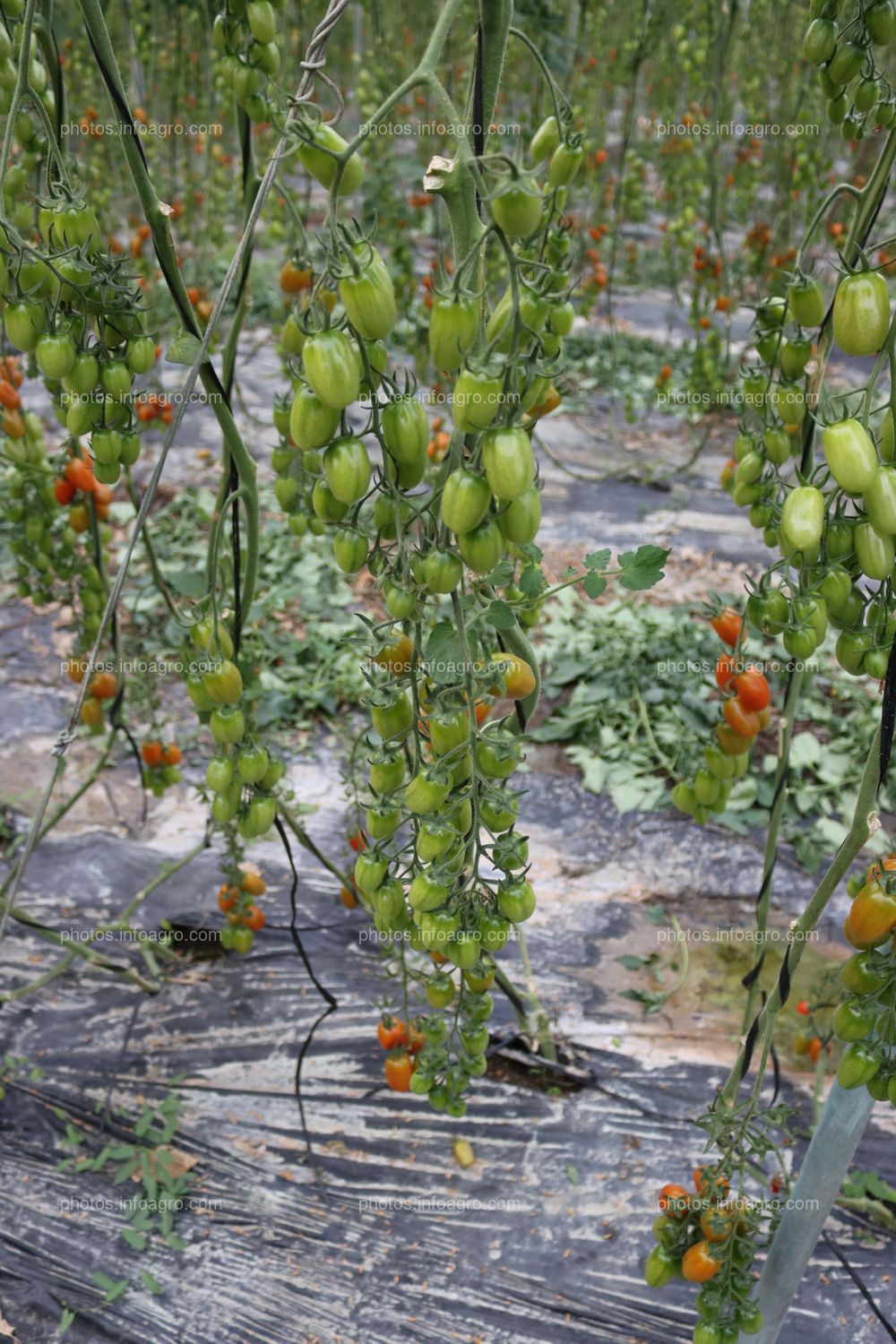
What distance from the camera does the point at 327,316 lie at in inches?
24.3

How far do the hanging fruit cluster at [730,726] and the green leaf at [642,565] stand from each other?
33 cm

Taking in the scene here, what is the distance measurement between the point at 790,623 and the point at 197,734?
6.96 feet

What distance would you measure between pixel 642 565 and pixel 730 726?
486 mm

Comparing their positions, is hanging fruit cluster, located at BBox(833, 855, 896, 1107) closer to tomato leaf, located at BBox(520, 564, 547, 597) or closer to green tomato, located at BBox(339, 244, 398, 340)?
tomato leaf, located at BBox(520, 564, 547, 597)

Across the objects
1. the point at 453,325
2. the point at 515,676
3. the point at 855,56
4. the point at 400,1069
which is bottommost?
the point at 400,1069

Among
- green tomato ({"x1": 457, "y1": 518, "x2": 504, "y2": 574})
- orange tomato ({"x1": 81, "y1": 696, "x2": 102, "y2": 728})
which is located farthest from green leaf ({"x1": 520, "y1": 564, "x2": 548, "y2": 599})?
orange tomato ({"x1": 81, "y1": 696, "x2": 102, "y2": 728})

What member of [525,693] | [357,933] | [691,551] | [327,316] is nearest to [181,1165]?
[357,933]

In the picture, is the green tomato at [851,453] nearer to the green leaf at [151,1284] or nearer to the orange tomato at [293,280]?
the orange tomato at [293,280]

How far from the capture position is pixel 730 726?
1.33 metres

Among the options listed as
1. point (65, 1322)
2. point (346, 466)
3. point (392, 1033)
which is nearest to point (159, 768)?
point (392, 1033)

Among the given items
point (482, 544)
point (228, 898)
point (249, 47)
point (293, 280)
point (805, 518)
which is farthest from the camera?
point (228, 898)

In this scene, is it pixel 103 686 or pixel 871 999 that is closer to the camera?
pixel 871 999

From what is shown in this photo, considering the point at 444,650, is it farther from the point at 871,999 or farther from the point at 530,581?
the point at 871,999

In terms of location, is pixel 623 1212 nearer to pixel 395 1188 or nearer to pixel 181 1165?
pixel 395 1188
